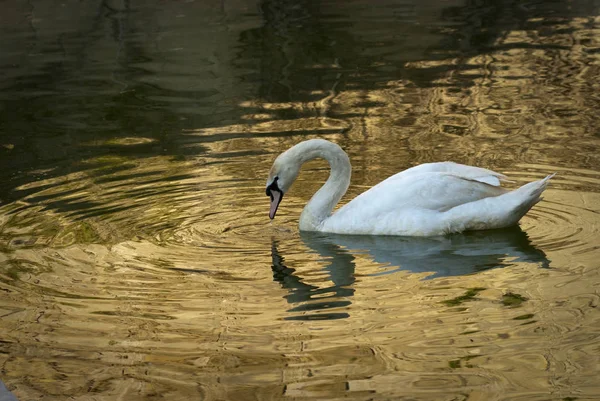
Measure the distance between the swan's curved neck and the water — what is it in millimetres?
152

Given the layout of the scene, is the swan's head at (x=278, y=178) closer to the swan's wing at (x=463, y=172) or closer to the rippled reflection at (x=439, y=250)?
the rippled reflection at (x=439, y=250)

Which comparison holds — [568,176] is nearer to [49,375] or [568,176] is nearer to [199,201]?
[199,201]

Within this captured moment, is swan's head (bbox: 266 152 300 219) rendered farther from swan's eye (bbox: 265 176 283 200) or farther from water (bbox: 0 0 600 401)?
water (bbox: 0 0 600 401)

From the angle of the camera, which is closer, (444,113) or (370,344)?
(370,344)

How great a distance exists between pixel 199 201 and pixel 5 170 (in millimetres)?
2449

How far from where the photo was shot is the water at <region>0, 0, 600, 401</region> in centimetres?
593

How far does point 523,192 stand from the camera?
319 inches

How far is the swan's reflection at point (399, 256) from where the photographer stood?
7.15 metres

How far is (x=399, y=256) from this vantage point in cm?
785

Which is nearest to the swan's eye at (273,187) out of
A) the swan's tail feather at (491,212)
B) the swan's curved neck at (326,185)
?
the swan's curved neck at (326,185)

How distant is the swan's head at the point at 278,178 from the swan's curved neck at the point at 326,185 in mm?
103

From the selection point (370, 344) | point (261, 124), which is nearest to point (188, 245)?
point (370, 344)

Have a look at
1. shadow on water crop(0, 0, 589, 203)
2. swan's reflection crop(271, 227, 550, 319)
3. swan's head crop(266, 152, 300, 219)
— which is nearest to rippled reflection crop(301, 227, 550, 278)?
swan's reflection crop(271, 227, 550, 319)

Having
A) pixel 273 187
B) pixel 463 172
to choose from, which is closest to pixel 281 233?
pixel 273 187
